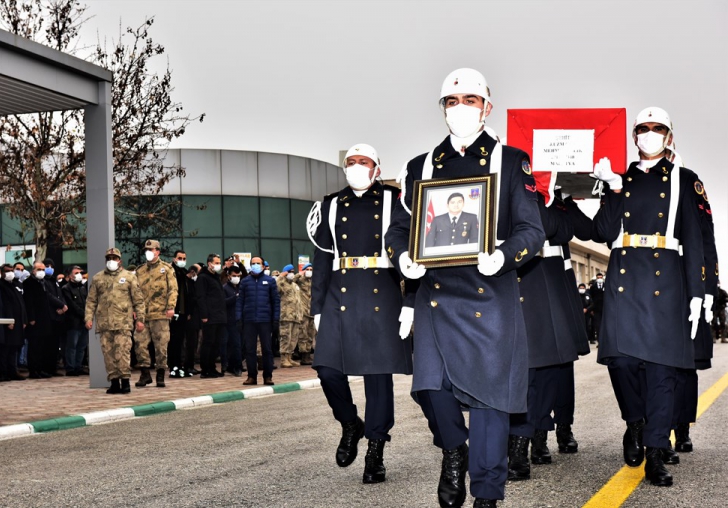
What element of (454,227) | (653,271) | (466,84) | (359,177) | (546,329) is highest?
(466,84)

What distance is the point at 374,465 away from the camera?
6855 millimetres

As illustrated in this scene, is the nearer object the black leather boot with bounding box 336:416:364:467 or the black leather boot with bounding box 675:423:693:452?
the black leather boot with bounding box 336:416:364:467

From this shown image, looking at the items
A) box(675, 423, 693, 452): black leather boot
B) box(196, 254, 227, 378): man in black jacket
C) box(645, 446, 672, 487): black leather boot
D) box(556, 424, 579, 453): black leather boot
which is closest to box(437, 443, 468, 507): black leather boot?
box(645, 446, 672, 487): black leather boot

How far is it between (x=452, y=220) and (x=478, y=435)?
0.98m

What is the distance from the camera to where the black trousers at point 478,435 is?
487cm

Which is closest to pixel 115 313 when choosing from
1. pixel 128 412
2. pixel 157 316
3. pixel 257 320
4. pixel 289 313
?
pixel 157 316

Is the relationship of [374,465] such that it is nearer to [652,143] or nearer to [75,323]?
[652,143]

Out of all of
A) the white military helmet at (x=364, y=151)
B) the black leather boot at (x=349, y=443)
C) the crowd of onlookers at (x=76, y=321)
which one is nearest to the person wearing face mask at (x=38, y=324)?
the crowd of onlookers at (x=76, y=321)

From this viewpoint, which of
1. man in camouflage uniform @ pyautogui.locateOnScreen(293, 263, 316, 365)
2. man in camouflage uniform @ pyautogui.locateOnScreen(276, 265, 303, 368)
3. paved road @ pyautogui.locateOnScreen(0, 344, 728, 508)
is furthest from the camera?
man in camouflage uniform @ pyautogui.locateOnScreen(293, 263, 316, 365)

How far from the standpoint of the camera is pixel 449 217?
4.96m

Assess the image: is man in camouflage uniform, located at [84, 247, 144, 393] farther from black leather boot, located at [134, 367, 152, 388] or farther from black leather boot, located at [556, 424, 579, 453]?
A: black leather boot, located at [556, 424, 579, 453]

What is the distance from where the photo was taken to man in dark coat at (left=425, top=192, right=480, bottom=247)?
193 inches

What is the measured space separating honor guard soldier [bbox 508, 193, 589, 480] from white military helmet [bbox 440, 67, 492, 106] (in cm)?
203

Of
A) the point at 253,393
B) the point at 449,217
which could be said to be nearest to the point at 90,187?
the point at 253,393
